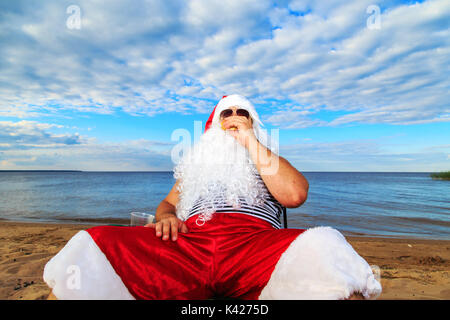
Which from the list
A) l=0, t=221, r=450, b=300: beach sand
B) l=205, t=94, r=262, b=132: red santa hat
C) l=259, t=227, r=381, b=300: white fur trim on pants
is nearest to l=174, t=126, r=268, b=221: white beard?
l=205, t=94, r=262, b=132: red santa hat

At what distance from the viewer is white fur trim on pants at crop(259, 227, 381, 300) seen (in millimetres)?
1127

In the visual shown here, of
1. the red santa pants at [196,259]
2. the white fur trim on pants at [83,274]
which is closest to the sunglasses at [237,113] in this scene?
the red santa pants at [196,259]

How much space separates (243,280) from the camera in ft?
5.16

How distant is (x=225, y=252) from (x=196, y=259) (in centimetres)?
19

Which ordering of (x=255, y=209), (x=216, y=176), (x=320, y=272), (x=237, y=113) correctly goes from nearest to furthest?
(x=320, y=272) < (x=255, y=209) < (x=216, y=176) < (x=237, y=113)

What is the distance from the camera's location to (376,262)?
4.30 m

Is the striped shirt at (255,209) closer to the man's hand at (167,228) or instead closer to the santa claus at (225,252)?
the santa claus at (225,252)

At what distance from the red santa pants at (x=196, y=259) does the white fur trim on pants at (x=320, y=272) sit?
111 millimetres

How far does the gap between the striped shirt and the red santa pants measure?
0.19 m

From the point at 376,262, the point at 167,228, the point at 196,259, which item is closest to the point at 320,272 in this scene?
the point at 196,259

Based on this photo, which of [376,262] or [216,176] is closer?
[216,176]

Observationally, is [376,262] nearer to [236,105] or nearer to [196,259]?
[236,105]
